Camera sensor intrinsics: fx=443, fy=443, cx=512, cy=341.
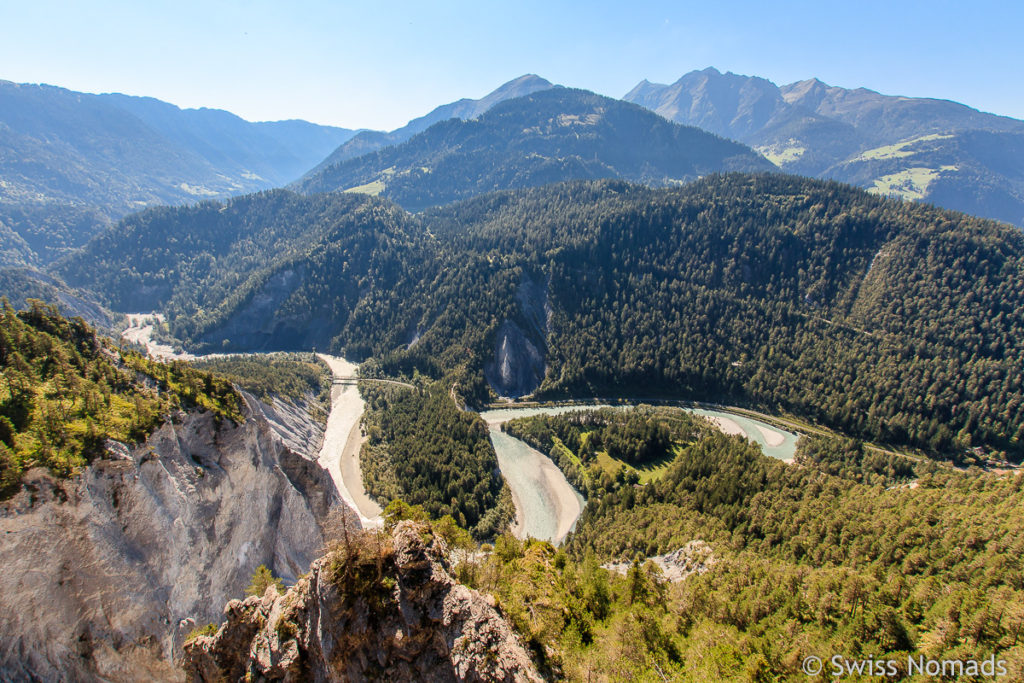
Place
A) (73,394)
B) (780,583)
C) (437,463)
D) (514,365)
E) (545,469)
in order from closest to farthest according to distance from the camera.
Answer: (73,394), (780,583), (437,463), (545,469), (514,365)

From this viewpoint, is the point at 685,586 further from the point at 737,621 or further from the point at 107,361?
the point at 107,361

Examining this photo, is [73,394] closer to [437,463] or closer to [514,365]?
[437,463]

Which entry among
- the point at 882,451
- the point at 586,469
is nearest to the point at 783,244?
the point at 882,451

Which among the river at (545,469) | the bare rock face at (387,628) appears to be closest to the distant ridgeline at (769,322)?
the river at (545,469)

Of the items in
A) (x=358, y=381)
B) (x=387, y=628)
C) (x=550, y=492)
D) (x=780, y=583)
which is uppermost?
(x=387, y=628)

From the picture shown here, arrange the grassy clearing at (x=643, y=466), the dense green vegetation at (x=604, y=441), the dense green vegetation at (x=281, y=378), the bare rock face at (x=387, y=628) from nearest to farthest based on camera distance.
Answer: the bare rock face at (x=387, y=628) < the dense green vegetation at (x=604, y=441) < the grassy clearing at (x=643, y=466) < the dense green vegetation at (x=281, y=378)

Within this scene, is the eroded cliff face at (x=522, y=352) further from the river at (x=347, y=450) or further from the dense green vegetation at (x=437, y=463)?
the river at (x=347, y=450)

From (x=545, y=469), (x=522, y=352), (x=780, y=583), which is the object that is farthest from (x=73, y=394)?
(x=522, y=352)

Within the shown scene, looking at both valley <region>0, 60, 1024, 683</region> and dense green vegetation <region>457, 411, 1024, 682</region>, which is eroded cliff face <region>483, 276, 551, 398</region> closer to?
valley <region>0, 60, 1024, 683</region>
